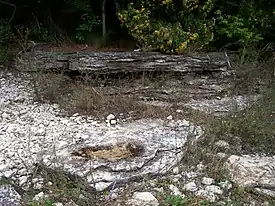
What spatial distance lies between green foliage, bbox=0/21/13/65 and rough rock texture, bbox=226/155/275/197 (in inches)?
121

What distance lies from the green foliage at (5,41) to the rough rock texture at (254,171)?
3.07 metres

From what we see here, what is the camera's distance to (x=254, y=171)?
3.39 m

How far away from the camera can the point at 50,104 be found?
15.0ft

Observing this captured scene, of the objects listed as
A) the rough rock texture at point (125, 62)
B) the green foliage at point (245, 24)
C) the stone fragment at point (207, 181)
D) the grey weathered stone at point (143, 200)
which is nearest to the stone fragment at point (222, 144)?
the stone fragment at point (207, 181)

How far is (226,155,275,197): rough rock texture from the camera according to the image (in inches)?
127

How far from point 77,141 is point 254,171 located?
138cm

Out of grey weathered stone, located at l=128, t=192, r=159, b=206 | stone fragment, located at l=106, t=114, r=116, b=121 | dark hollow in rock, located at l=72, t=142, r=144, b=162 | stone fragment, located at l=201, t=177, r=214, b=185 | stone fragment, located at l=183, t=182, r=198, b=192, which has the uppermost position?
stone fragment, located at l=106, t=114, r=116, b=121

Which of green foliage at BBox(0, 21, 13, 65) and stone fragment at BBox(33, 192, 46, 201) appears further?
green foliage at BBox(0, 21, 13, 65)

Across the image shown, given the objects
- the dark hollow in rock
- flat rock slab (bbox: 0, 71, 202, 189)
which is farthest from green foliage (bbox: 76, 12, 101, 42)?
the dark hollow in rock

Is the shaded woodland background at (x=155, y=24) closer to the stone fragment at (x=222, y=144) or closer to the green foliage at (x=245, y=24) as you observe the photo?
the green foliage at (x=245, y=24)

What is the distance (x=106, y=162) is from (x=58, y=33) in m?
2.75

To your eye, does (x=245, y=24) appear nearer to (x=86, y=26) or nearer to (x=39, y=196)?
(x=86, y=26)

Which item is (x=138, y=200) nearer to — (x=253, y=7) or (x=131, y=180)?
(x=131, y=180)

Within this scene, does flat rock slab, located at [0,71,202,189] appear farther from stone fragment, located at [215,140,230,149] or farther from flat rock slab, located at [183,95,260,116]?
flat rock slab, located at [183,95,260,116]
